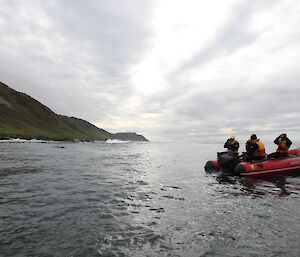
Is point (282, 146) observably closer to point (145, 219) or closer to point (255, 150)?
point (255, 150)

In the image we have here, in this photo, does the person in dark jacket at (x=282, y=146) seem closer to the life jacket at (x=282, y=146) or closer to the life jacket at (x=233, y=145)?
the life jacket at (x=282, y=146)

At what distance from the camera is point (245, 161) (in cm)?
2411

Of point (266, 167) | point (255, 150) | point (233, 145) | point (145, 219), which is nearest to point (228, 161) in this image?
point (233, 145)

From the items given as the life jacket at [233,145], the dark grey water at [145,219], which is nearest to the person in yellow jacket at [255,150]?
the life jacket at [233,145]

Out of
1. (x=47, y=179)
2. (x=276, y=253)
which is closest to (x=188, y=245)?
(x=276, y=253)

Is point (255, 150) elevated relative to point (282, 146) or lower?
lower

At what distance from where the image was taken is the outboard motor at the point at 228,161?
76.9ft

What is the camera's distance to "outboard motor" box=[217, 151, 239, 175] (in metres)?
23.4

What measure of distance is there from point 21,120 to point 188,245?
148 meters

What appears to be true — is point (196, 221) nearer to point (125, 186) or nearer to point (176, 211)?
point (176, 211)

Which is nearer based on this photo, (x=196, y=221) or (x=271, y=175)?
(x=196, y=221)

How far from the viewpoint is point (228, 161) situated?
23.4 meters

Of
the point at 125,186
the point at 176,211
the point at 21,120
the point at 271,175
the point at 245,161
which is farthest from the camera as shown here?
the point at 21,120

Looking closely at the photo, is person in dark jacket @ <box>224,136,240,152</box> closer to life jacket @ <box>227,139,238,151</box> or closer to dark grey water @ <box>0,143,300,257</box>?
life jacket @ <box>227,139,238,151</box>
